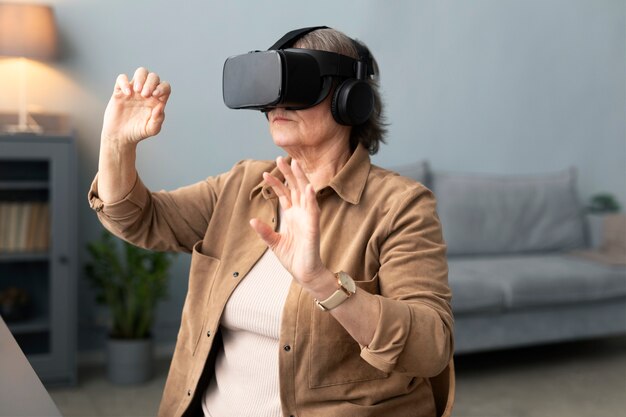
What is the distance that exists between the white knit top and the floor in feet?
5.43

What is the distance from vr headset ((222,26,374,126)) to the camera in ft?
4.27

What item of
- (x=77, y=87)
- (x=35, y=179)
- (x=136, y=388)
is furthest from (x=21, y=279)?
(x=77, y=87)

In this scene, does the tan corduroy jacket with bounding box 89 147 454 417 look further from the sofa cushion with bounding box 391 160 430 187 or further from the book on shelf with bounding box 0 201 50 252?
the sofa cushion with bounding box 391 160 430 187

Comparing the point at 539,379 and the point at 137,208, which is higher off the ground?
the point at 137,208

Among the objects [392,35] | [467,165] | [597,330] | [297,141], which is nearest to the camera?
[297,141]

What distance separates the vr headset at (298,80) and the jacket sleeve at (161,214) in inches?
9.1

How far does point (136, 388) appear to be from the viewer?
322 cm

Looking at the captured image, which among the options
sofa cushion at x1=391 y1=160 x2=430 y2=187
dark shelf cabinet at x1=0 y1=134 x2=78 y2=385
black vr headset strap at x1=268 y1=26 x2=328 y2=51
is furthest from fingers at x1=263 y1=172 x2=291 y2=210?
sofa cushion at x1=391 y1=160 x2=430 y2=187

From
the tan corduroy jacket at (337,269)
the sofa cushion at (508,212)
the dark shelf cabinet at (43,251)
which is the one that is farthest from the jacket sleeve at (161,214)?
the sofa cushion at (508,212)

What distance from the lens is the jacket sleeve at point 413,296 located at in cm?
115

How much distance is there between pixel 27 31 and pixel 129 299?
117 cm

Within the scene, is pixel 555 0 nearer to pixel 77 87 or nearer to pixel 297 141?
pixel 77 87

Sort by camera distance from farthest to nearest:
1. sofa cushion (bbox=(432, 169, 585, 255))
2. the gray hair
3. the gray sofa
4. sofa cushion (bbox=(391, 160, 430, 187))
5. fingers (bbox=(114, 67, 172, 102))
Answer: sofa cushion (bbox=(432, 169, 585, 255)) < sofa cushion (bbox=(391, 160, 430, 187)) < the gray sofa < the gray hair < fingers (bbox=(114, 67, 172, 102))

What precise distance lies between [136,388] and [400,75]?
2.03 m
